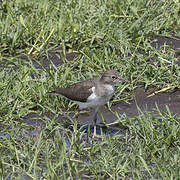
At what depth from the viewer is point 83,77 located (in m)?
8.10

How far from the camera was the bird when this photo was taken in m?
7.05

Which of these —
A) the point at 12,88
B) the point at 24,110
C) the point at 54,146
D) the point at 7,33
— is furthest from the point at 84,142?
the point at 7,33

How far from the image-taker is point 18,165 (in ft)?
19.3

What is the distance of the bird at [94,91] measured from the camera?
7.05 meters

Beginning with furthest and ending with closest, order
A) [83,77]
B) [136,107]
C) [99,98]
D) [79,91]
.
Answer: [83,77]
[136,107]
[79,91]
[99,98]

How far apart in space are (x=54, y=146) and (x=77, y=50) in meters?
3.23

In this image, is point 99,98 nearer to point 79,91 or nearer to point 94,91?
point 94,91

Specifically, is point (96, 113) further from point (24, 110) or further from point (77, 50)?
point (77, 50)

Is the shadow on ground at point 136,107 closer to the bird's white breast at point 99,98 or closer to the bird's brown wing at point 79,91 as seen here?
the bird's white breast at point 99,98

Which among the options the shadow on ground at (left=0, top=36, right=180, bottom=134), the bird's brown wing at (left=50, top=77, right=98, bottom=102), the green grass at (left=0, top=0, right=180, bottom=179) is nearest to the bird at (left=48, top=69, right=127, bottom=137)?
the bird's brown wing at (left=50, top=77, right=98, bottom=102)

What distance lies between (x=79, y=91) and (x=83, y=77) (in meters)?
0.93

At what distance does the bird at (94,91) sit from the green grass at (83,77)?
0.33 m

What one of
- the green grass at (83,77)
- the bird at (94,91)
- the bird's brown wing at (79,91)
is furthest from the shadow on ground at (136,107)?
the bird's brown wing at (79,91)

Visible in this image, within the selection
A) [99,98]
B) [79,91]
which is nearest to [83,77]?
[79,91]
